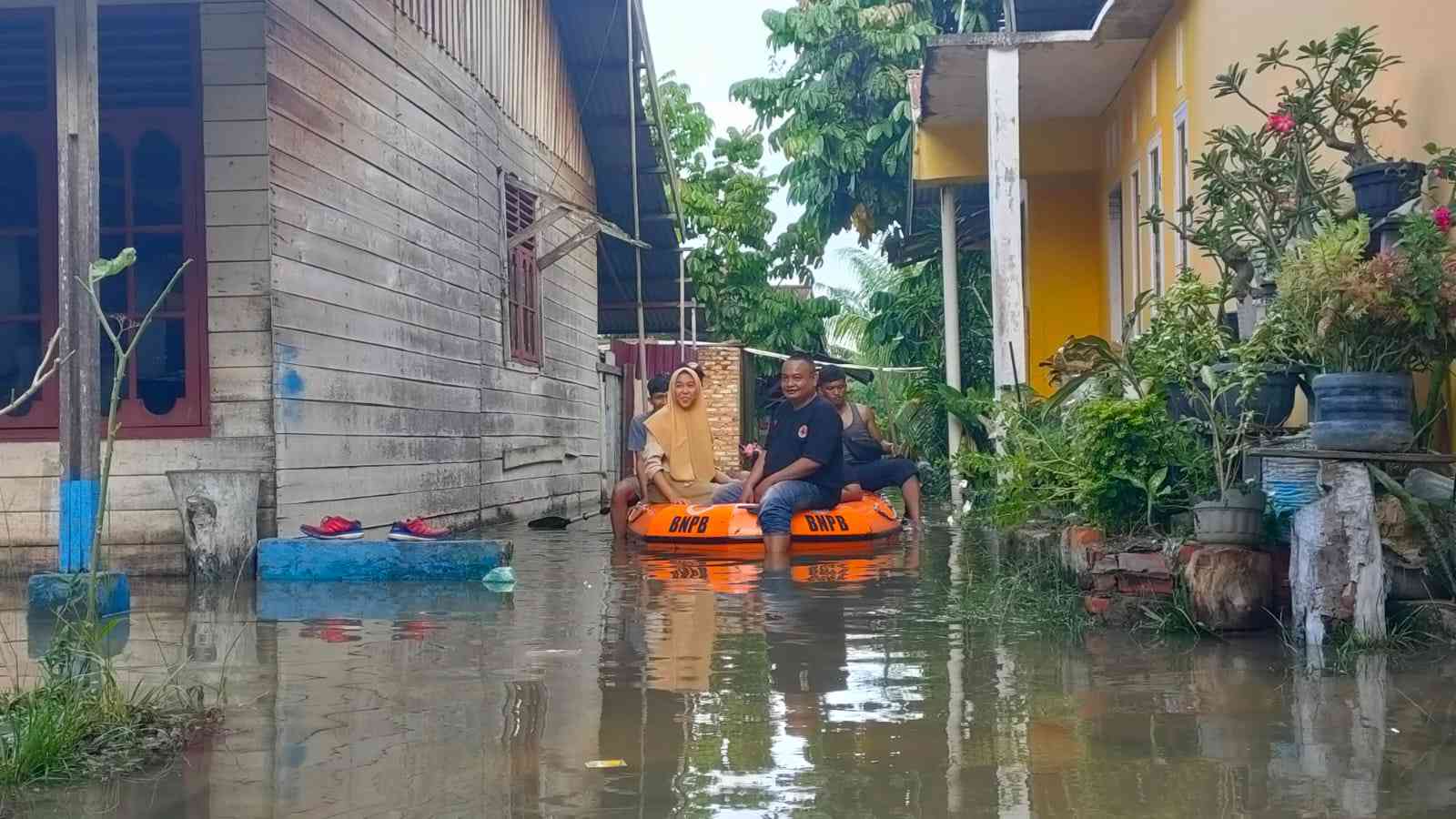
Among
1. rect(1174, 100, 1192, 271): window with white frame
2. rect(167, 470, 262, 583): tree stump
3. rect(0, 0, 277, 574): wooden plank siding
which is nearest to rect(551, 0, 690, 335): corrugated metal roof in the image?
rect(1174, 100, 1192, 271): window with white frame

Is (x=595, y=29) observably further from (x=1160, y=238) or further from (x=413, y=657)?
(x=413, y=657)

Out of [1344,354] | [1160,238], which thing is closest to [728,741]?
[1344,354]

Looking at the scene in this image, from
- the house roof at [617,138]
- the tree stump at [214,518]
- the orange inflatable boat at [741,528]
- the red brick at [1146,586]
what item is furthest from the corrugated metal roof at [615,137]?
the red brick at [1146,586]

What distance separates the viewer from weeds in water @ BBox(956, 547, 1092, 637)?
7273mm

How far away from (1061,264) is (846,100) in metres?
7.69

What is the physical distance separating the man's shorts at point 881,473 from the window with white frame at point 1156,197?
8.84ft

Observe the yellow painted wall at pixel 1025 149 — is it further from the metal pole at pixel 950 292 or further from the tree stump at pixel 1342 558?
the tree stump at pixel 1342 558

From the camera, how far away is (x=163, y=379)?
10352 mm

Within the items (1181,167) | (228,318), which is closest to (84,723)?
(228,318)

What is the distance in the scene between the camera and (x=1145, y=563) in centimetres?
726

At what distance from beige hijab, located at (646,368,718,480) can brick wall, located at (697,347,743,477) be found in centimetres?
1336

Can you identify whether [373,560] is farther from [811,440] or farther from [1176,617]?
[1176,617]

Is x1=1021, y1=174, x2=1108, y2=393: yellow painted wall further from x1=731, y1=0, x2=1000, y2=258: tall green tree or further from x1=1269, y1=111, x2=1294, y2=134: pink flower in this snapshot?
x1=1269, y1=111, x2=1294, y2=134: pink flower

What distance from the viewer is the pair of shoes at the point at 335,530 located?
33.1 feet
